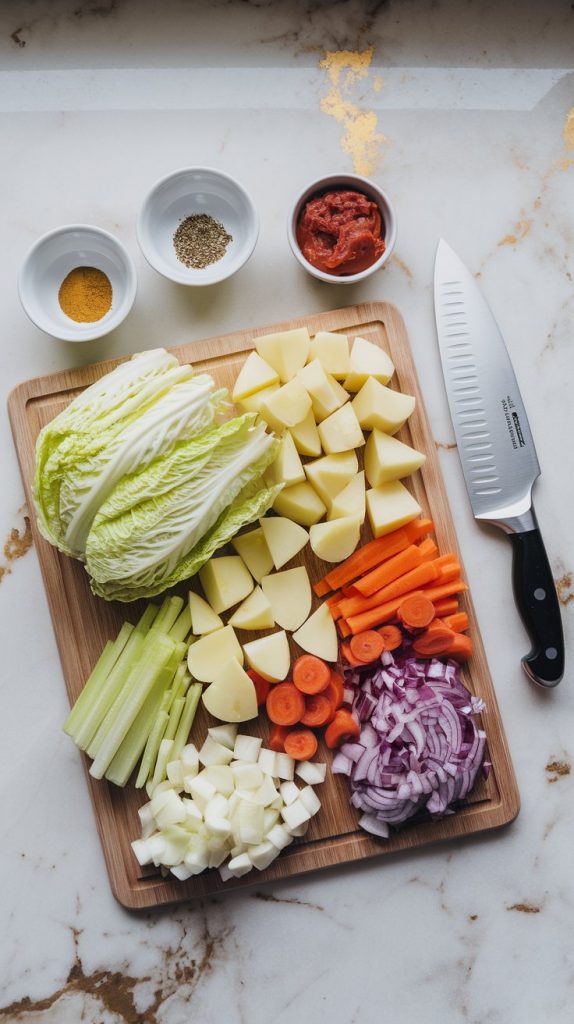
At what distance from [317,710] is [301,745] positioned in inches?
5.4

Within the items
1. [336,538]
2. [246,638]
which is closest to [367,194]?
[336,538]

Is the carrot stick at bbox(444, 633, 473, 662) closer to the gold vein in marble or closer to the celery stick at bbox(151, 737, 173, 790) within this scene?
the celery stick at bbox(151, 737, 173, 790)

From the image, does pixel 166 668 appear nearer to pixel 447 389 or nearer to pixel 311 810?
pixel 311 810

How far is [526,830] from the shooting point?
3139mm

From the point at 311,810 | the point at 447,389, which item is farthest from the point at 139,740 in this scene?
the point at 447,389

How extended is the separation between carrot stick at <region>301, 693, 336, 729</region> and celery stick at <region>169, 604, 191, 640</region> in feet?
1.63

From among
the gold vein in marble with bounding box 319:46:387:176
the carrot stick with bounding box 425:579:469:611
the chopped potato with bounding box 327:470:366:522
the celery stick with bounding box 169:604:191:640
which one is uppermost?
the gold vein in marble with bounding box 319:46:387:176

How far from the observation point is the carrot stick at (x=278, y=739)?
298cm

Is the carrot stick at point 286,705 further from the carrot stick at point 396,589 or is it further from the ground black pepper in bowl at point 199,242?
the ground black pepper in bowl at point 199,242

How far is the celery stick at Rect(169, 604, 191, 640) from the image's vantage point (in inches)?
117

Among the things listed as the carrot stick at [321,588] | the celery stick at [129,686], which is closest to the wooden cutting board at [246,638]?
the carrot stick at [321,588]

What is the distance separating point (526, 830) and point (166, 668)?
4.86 feet

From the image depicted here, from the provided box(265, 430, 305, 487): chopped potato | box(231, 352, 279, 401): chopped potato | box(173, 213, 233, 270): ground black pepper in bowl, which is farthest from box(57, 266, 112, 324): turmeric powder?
box(265, 430, 305, 487): chopped potato

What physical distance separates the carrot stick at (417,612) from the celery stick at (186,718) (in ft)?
2.52
